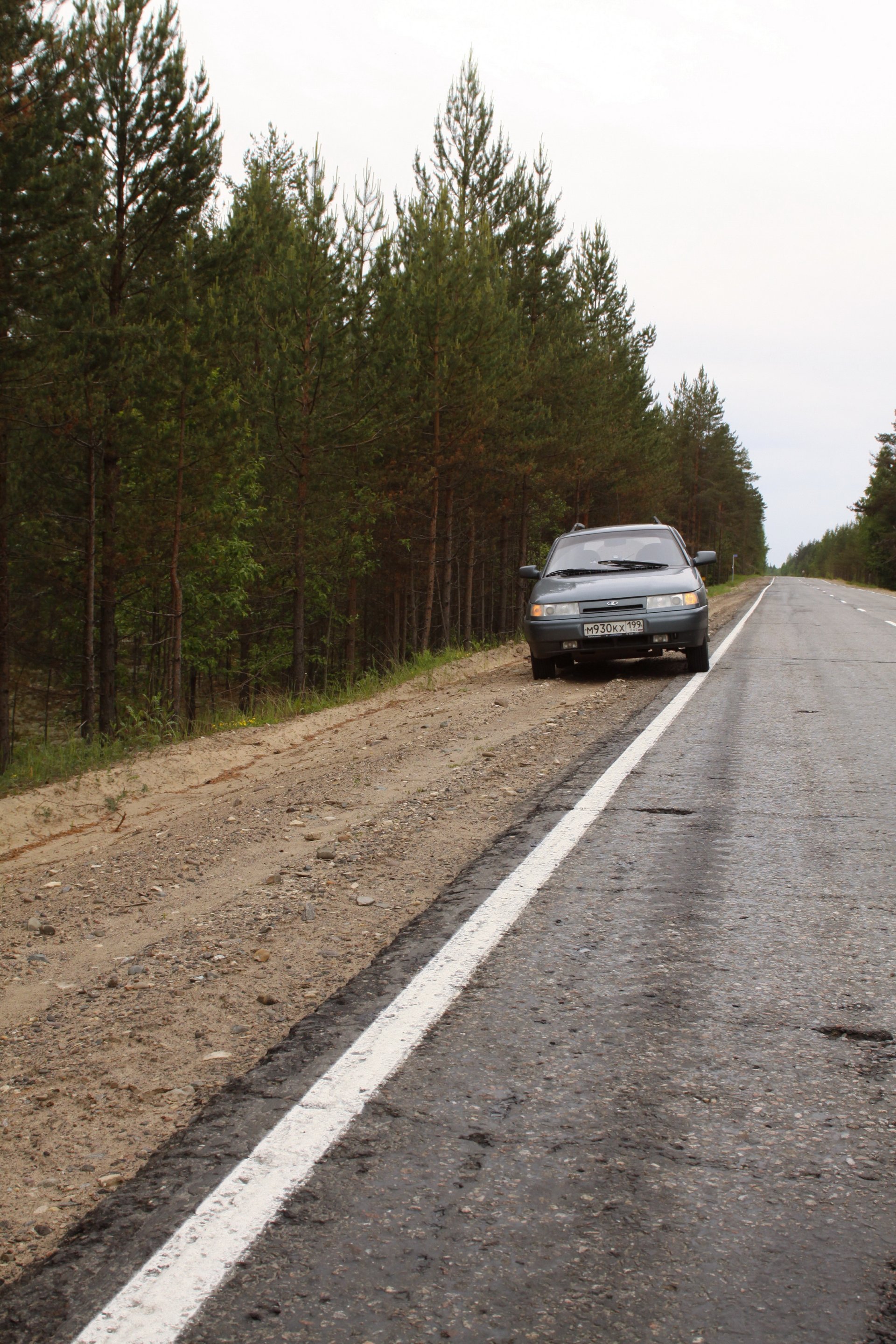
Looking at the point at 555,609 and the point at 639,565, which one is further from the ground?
the point at 639,565

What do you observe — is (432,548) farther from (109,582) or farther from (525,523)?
(525,523)

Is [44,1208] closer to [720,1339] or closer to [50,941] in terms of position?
[720,1339]

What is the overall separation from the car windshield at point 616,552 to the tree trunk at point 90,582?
8.48 metres

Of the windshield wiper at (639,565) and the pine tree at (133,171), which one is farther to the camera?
the pine tree at (133,171)

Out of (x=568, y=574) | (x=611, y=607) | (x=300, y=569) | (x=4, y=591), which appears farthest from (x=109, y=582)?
(x=611, y=607)

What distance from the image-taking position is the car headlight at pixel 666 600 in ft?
36.1

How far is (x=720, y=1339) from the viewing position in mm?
1644

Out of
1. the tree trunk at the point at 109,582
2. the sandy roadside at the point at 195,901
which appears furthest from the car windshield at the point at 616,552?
the tree trunk at the point at 109,582

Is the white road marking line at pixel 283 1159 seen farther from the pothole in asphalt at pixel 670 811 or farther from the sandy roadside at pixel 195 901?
the pothole in asphalt at pixel 670 811

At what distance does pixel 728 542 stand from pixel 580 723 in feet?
286

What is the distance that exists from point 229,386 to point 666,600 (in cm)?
1046

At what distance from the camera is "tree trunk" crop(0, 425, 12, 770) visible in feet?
53.3

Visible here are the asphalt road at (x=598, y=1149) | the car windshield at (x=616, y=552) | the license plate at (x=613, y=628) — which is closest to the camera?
the asphalt road at (x=598, y=1149)

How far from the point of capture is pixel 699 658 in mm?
11703
